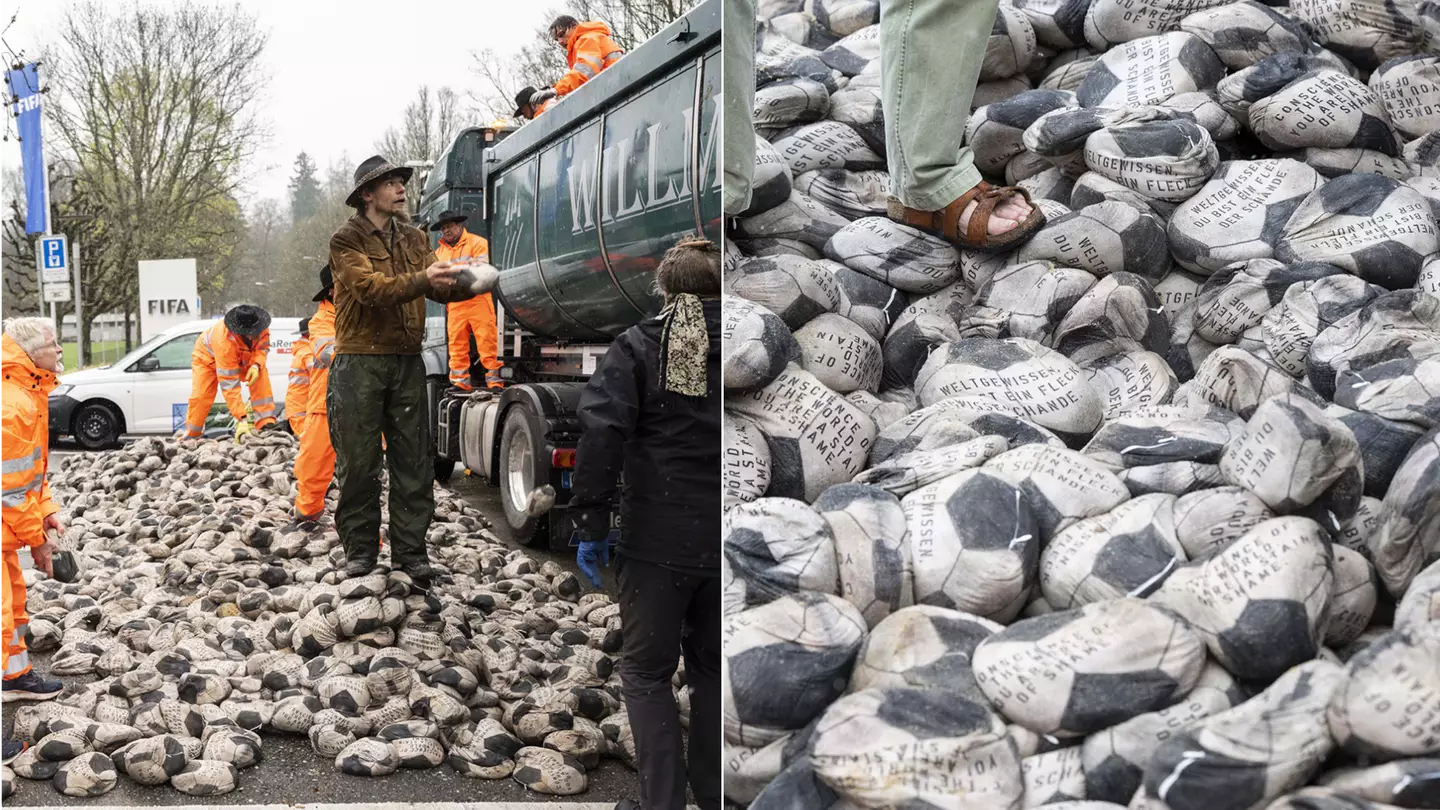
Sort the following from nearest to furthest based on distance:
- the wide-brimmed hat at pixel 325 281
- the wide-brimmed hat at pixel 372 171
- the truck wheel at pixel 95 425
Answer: the wide-brimmed hat at pixel 372 171, the wide-brimmed hat at pixel 325 281, the truck wheel at pixel 95 425

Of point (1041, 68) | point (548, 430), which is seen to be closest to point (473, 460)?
point (548, 430)

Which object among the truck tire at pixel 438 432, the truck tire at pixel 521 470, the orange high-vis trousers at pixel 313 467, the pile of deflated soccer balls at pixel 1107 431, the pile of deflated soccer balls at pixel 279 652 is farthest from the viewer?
the truck tire at pixel 438 432

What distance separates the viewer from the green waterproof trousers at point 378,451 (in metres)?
3.80

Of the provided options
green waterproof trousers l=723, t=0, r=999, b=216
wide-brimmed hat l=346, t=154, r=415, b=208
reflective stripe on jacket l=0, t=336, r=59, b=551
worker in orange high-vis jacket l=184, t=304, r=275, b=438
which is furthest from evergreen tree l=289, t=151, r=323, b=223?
green waterproof trousers l=723, t=0, r=999, b=216

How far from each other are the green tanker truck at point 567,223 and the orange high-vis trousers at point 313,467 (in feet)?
1.58

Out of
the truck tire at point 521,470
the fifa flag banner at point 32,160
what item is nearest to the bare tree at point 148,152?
the fifa flag banner at point 32,160

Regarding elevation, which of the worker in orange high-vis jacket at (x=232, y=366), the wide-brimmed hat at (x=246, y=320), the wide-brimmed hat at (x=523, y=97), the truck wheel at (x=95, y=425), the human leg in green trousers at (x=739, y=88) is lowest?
the truck wheel at (x=95, y=425)

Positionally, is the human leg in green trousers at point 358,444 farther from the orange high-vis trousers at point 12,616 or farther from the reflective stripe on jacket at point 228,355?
the orange high-vis trousers at point 12,616

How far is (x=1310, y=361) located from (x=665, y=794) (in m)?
1.65

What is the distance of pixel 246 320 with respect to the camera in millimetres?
3512

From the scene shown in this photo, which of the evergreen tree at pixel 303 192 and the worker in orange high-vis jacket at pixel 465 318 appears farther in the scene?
the worker in orange high-vis jacket at pixel 465 318

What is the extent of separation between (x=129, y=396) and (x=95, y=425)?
20cm

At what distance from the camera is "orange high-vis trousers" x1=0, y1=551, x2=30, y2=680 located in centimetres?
350

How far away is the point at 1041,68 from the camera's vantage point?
12.6 feet
